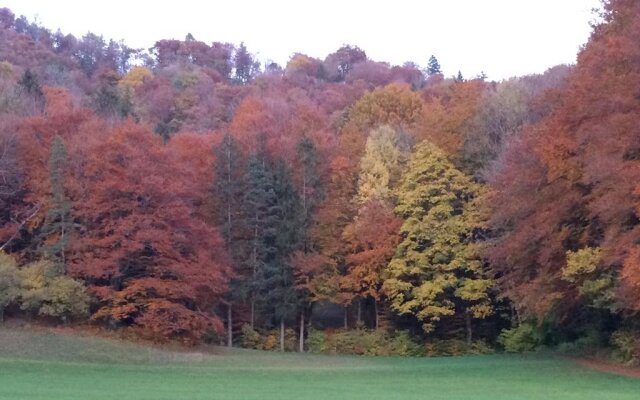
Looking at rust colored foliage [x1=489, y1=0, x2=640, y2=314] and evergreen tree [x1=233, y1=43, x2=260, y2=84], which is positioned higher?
evergreen tree [x1=233, y1=43, x2=260, y2=84]

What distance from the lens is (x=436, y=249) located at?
46250mm

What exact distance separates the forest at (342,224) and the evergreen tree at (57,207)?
11 cm

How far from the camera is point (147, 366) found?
3347 cm

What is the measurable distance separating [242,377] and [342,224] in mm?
23322

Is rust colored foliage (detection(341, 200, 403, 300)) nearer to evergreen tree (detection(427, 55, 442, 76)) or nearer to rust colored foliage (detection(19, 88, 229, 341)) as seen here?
rust colored foliage (detection(19, 88, 229, 341))

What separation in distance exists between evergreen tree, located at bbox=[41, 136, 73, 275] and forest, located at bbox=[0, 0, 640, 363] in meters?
0.11

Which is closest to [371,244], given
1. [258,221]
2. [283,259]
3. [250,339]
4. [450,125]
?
[283,259]

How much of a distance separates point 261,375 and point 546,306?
11.7m

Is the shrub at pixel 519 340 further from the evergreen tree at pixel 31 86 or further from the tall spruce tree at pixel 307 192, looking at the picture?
the evergreen tree at pixel 31 86

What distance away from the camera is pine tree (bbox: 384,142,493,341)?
46250 millimetres

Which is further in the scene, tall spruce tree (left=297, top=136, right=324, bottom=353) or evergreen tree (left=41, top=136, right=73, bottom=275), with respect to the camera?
tall spruce tree (left=297, top=136, right=324, bottom=353)

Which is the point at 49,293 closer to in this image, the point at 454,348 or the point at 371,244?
the point at 371,244

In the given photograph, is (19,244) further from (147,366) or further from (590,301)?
(590,301)

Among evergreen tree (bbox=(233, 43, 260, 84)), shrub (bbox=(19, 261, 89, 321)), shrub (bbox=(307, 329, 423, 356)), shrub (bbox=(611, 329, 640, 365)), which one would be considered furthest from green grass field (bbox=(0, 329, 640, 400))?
evergreen tree (bbox=(233, 43, 260, 84))
